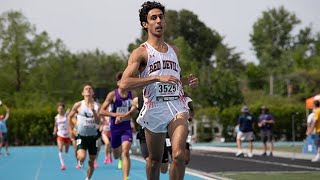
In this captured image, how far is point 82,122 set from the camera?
14906mm

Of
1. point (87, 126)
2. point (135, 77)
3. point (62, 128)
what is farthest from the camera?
point (62, 128)

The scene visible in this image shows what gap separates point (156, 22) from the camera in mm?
8070

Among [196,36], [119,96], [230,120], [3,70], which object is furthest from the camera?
[196,36]

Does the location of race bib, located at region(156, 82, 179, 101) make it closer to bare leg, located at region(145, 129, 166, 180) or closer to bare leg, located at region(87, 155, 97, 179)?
bare leg, located at region(145, 129, 166, 180)

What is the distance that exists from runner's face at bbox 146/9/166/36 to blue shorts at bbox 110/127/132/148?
5706 millimetres

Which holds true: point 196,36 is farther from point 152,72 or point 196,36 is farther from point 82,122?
point 152,72

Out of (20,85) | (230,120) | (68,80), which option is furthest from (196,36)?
(230,120)

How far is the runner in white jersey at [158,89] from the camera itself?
25.4 ft

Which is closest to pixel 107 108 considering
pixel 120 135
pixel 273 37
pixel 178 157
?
pixel 120 135

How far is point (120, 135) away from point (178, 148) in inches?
243

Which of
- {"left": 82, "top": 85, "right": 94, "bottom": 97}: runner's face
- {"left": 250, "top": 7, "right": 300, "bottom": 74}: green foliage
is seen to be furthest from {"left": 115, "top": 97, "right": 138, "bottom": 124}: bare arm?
{"left": 250, "top": 7, "right": 300, "bottom": 74}: green foliage

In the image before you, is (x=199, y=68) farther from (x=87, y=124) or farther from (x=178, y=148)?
(x=178, y=148)

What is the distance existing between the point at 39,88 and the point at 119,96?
65284 mm

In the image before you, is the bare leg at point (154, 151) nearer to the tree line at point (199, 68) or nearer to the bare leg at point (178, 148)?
the bare leg at point (178, 148)
